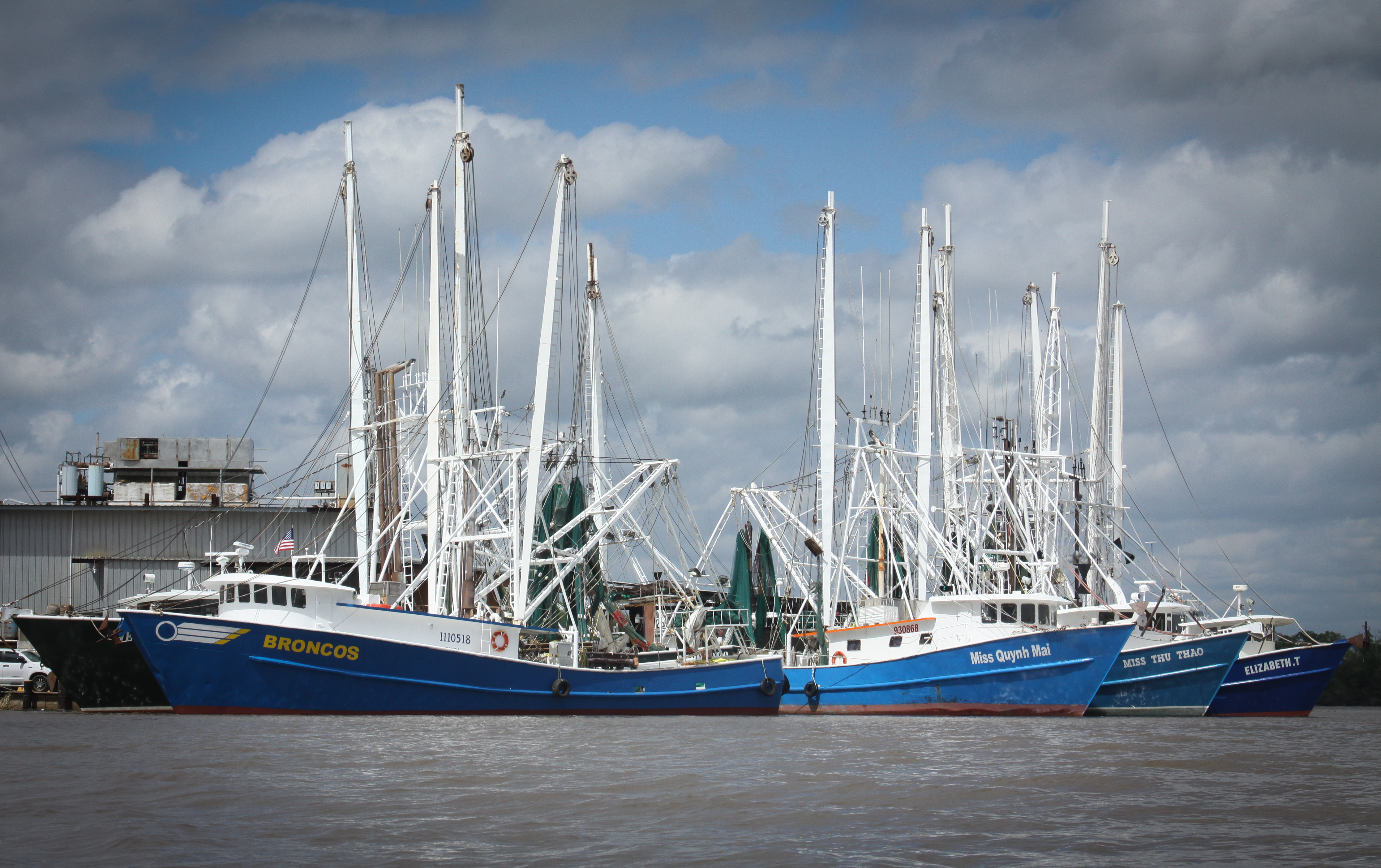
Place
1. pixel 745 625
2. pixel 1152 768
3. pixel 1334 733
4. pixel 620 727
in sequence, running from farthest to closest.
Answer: pixel 745 625
pixel 1334 733
pixel 620 727
pixel 1152 768

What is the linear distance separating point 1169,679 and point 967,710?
24.9ft

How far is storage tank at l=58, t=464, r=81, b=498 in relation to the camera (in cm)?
5275

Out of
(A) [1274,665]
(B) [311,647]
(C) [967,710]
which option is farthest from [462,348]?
(A) [1274,665]

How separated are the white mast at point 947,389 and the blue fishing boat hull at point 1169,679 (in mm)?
8251

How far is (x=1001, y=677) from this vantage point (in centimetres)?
3672

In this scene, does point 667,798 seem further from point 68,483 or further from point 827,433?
point 68,483

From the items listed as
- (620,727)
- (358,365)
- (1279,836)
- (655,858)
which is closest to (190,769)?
(655,858)

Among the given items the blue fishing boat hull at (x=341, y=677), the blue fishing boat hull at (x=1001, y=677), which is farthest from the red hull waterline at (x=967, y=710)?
the blue fishing boat hull at (x=341, y=677)

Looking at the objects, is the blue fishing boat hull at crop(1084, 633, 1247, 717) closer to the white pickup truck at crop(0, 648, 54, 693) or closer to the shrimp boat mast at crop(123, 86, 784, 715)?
the shrimp boat mast at crop(123, 86, 784, 715)

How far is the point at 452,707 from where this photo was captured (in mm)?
Result: 33094

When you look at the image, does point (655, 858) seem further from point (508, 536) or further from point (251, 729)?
point (508, 536)

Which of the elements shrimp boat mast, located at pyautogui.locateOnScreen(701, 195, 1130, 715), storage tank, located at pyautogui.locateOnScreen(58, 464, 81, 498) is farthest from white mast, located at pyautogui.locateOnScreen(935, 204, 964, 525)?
storage tank, located at pyautogui.locateOnScreen(58, 464, 81, 498)

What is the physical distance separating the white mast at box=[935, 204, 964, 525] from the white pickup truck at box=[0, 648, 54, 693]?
3242 centimetres

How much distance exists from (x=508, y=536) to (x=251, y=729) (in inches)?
441
